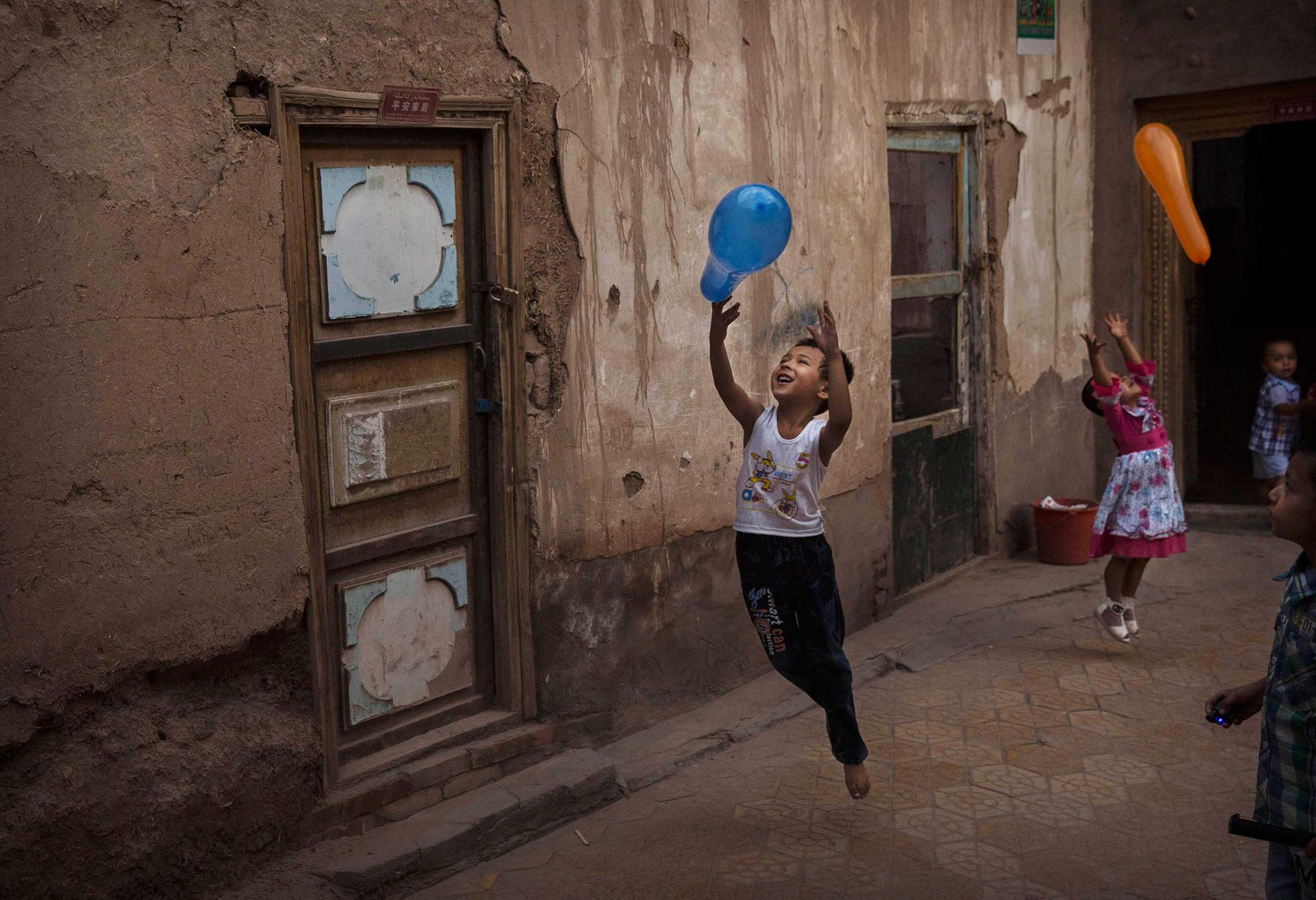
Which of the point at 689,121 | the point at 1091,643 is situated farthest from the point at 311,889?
the point at 1091,643

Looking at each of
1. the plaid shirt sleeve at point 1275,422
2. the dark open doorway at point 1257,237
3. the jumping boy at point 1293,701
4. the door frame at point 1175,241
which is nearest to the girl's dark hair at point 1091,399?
the plaid shirt sleeve at point 1275,422

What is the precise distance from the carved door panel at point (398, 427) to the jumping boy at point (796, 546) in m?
0.89

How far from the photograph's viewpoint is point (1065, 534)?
25.0 ft

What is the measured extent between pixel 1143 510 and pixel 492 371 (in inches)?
121

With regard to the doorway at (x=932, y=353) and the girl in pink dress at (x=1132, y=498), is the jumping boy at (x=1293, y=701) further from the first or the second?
Answer: the doorway at (x=932, y=353)

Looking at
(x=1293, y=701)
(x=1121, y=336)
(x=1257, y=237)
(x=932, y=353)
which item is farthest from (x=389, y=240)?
(x=1257, y=237)

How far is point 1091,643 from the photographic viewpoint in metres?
6.30

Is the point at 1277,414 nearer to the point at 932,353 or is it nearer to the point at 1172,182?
the point at 932,353

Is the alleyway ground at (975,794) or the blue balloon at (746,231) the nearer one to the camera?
the blue balloon at (746,231)

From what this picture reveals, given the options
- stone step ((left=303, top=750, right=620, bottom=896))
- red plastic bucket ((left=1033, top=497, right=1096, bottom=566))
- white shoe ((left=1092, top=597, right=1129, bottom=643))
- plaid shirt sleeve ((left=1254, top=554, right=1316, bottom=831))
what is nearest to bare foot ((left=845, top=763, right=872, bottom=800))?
stone step ((left=303, top=750, right=620, bottom=896))

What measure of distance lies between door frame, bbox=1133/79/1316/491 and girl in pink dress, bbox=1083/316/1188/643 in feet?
8.38

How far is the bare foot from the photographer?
4172mm

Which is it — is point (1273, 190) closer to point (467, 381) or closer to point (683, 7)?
point (683, 7)

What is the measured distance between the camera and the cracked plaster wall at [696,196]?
469 cm
